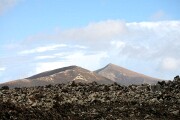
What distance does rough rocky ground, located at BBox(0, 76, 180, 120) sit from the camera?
2177cm

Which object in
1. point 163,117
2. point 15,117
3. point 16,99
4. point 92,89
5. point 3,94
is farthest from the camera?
point 92,89

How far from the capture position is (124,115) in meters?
22.2

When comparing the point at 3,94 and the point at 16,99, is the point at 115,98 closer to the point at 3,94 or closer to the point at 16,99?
the point at 16,99

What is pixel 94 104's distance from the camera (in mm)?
24609

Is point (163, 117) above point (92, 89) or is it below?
below

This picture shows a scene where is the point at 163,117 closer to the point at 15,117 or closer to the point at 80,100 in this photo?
the point at 80,100

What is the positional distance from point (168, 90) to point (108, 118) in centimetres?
950

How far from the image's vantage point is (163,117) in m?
22.0

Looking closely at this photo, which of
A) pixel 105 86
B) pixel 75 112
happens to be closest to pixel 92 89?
pixel 105 86

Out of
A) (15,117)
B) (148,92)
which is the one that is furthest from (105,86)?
(15,117)

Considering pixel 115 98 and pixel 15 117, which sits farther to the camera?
pixel 115 98

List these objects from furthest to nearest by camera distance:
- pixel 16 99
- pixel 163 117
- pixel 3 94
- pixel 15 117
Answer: pixel 3 94
pixel 16 99
pixel 163 117
pixel 15 117

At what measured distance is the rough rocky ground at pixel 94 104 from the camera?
21766 millimetres

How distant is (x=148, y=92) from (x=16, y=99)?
11422 millimetres
